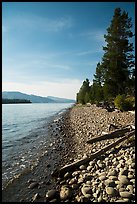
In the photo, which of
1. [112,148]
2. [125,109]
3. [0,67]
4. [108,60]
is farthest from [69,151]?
→ [108,60]

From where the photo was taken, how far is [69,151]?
11273 mm

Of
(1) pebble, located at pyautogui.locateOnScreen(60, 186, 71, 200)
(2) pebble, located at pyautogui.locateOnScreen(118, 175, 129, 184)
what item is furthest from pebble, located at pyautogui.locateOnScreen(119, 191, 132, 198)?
(1) pebble, located at pyautogui.locateOnScreen(60, 186, 71, 200)

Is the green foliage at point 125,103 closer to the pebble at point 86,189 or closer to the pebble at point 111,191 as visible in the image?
the pebble at point 86,189

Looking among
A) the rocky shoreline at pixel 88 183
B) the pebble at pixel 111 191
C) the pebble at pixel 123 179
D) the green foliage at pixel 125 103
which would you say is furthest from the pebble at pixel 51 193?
the green foliage at pixel 125 103

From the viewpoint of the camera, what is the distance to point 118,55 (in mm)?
32062

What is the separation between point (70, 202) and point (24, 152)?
706 centimetres

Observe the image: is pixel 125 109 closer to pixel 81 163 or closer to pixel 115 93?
pixel 115 93

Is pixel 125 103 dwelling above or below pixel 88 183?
above

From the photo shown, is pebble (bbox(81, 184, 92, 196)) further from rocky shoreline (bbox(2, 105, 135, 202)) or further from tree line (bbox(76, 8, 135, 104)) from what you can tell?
tree line (bbox(76, 8, 135, 104))

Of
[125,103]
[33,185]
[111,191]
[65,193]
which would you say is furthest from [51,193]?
[125,103]

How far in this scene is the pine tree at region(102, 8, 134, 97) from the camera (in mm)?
30438

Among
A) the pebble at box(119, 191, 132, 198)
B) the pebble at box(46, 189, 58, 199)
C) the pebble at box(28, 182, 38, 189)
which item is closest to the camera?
the pebble at box(119, 191, 132, 198)

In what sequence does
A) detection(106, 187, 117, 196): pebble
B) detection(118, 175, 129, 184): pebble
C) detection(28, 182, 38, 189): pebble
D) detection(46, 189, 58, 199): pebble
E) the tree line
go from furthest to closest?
the tree line, detection(28, 182, 38, 189): pebble, detection(46, 189, 58, 199): pebble, detection(118, 175, 129, 184): pebble, detection(106, 187, 117, 196): pebble

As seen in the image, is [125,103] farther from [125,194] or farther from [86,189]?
[125,194]
